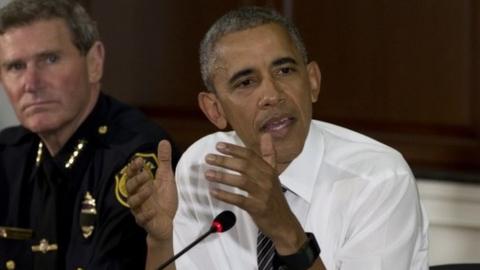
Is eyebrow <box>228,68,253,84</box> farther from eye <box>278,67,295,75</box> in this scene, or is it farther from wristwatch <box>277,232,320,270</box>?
wristwatch <box>277,232,320,270</box>

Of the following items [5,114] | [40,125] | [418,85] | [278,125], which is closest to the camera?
[278,125]

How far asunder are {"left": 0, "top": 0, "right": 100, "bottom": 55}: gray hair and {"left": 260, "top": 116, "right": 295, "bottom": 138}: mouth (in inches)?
30.0

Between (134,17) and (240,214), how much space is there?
61.2 inches

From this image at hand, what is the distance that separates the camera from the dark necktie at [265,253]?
2.15m

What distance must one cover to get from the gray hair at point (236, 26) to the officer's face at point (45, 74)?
0.55m

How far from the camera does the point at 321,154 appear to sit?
7.49 feet

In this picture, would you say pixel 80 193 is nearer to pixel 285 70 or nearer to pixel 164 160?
Answer: pixel 164 160

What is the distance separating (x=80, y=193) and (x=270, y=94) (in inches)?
27.3

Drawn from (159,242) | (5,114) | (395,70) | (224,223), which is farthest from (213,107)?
(5,114)

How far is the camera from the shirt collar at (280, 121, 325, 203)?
88.1 inches

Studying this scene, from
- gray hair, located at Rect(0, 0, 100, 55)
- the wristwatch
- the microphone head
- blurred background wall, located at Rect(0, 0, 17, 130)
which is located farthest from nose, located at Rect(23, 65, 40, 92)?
blurred background wall, located at Rect(0, 0, 17, 130)

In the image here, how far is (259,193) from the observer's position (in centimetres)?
191

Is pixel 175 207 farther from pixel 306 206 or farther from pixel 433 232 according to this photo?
pixel 433 232

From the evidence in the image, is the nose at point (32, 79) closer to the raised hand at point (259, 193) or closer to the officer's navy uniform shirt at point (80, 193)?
the officer's navy uniform shirt at point (80, 193)
